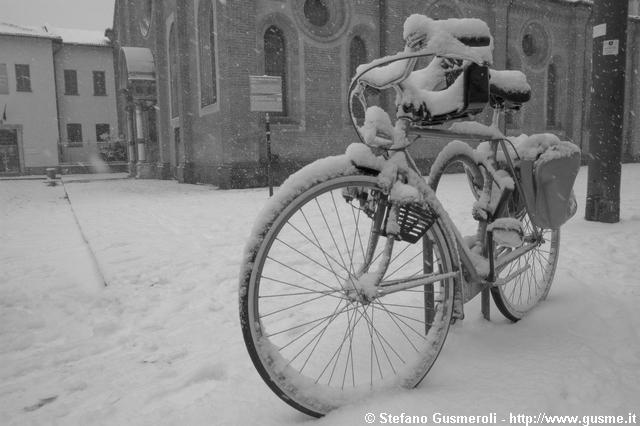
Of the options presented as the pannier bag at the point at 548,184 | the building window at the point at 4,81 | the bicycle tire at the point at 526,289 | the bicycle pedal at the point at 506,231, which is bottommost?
the bicycle tire at the point at 526,289

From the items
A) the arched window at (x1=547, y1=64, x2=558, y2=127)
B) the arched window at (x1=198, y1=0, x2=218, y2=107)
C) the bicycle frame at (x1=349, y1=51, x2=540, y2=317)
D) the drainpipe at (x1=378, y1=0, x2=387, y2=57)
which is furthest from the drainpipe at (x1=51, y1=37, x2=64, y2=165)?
the bicycle frame at (x1=349, y1=51, x2=540, y2=317)

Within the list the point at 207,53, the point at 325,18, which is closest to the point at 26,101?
the point at 207,53

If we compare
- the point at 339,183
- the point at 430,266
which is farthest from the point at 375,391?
the point at 339,183

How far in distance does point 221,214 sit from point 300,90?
7.55 m

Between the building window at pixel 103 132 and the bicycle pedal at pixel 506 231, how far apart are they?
38809 millimetres

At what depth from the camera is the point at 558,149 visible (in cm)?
257

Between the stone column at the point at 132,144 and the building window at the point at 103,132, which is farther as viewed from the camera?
the building window at the point at 103,132

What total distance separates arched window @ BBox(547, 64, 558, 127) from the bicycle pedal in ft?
69.3

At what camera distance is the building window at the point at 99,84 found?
37062mm

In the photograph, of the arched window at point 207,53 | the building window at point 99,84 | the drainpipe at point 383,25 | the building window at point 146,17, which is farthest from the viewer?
the building window at point 99,84

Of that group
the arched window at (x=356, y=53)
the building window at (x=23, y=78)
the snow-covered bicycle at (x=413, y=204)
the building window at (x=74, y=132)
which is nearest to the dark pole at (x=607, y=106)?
the snow-covered bicycle at (x=413, y=204)

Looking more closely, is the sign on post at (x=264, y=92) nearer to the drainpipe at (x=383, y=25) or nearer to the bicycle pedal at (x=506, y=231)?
the drainpipe at (x=383, y=25)

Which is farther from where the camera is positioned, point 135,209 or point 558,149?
point 135,209

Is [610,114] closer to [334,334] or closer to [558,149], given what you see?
[558,149]
